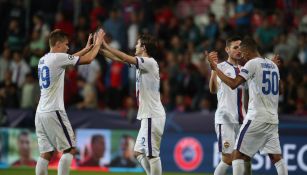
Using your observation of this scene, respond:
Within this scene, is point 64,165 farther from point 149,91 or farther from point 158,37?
point 158,37

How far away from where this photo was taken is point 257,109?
1191cm

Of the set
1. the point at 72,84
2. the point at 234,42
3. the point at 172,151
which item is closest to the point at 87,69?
the point at 72,84

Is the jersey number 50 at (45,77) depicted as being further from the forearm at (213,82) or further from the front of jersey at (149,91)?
the forearm at (213,82)

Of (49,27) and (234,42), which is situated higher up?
(49,27)

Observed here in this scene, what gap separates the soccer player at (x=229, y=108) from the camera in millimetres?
12957

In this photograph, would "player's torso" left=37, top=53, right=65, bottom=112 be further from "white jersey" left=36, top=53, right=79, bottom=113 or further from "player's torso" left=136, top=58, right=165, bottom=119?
"player's torso" left=136, top=58, right=165, bottom=119

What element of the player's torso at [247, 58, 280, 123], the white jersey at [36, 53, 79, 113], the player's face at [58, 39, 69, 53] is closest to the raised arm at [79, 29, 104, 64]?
the white jersey at [36, 53, 79, 113]

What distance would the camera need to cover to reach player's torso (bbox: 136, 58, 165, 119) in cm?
1261

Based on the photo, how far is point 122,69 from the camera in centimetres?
2023

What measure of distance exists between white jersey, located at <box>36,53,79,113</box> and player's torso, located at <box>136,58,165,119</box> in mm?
1031

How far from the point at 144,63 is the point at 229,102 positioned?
1.58m

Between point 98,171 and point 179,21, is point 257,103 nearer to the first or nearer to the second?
point 98,171

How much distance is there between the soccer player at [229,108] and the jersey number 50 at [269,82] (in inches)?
48.1

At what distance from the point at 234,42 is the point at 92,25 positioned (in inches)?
368
